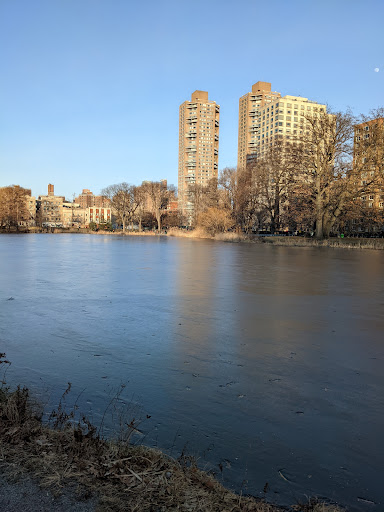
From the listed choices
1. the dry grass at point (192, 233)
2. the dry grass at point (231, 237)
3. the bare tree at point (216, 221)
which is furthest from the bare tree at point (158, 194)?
the dry grass at point (231, 237)

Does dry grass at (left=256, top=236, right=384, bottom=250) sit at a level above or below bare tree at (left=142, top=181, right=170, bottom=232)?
below

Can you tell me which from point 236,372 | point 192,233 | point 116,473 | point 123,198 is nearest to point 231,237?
point 192,233

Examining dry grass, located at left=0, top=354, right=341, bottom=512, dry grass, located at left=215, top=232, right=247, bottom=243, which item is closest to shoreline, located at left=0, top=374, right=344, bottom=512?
dry grass, located at left=0, top=354, right=341, bottom=512

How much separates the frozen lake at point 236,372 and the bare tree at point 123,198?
87.8 m

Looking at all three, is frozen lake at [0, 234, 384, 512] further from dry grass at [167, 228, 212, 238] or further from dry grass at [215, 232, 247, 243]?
dry grass at [167, 228, 212, 238]

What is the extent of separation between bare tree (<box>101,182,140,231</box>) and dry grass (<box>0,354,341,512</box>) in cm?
9408

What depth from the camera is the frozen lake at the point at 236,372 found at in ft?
10.0

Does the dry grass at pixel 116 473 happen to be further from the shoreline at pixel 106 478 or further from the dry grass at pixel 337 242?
the dry grass at pixel 337 242

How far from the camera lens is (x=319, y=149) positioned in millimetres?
39969

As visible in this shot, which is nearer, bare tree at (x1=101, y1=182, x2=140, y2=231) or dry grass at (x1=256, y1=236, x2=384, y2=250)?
dry grass at (x1=256, y1=236, x2=384, y2=250)

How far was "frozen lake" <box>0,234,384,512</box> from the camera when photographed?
3.05 meters

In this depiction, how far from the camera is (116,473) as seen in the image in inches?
95.7

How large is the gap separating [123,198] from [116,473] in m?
96.4

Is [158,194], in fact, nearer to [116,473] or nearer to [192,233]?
[192,233]
